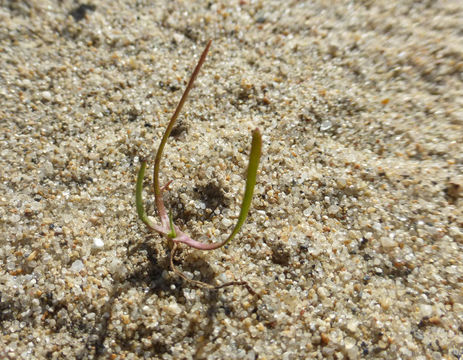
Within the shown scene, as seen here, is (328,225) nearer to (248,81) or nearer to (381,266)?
(381,266)

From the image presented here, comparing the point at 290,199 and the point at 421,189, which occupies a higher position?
the point at 421,189

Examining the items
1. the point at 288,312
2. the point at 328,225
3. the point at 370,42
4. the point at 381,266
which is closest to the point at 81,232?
the point at 288,312

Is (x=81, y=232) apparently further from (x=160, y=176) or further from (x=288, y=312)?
(x=288, y=312)

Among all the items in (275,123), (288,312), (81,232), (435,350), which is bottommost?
(81,232)

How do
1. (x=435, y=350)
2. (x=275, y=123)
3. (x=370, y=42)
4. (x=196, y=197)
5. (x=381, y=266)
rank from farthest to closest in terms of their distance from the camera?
(x=370, y=42), (x=275, y=123), (x=196, y=197), (x=381, y=266), (x=435, y=350)

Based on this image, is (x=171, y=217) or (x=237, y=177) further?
(x=237, y=177)

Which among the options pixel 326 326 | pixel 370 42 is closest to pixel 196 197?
pixel 326 326

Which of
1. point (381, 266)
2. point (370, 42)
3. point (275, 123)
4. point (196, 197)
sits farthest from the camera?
point (370, 42)

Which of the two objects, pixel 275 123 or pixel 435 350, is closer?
pixel 435 350
